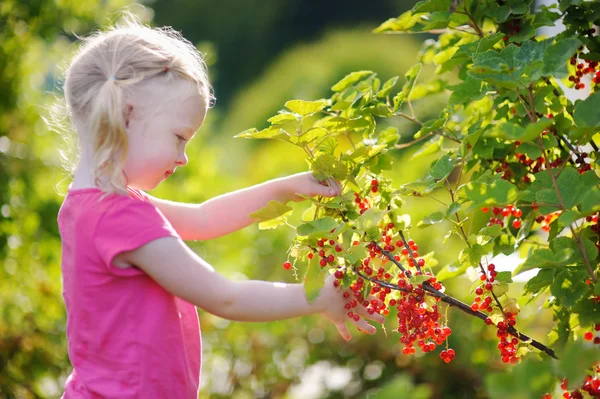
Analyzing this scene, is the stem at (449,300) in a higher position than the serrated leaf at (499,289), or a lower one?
lower

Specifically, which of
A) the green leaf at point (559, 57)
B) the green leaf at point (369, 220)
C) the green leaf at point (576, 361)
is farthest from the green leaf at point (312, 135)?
the green leaf at point (576, 361)

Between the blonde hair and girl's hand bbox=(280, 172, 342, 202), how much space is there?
0.73ft

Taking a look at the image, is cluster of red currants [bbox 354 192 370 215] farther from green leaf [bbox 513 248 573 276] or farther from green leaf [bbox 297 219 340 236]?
green leaf [bbox 513 248 573 276]

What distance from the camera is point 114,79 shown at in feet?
4.51

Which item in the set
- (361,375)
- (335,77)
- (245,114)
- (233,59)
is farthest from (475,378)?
(233,59)

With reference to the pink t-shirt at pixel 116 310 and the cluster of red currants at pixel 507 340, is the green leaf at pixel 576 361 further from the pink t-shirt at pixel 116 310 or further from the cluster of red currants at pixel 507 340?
the pink t-shirt at pixel 116 310

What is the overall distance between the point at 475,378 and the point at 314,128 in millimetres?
1974

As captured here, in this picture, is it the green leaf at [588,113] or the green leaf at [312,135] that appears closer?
the green leaf at [588,113]

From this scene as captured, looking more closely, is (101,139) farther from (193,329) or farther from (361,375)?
(361,375)

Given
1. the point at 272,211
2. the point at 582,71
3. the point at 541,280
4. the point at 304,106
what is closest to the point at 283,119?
the point at 304,106

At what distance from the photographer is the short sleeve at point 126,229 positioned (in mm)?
1273

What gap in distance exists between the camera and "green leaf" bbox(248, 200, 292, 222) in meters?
1.24

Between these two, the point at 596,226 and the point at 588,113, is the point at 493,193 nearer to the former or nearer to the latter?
the point at 588,113

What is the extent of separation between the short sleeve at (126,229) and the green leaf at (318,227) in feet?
0.95
